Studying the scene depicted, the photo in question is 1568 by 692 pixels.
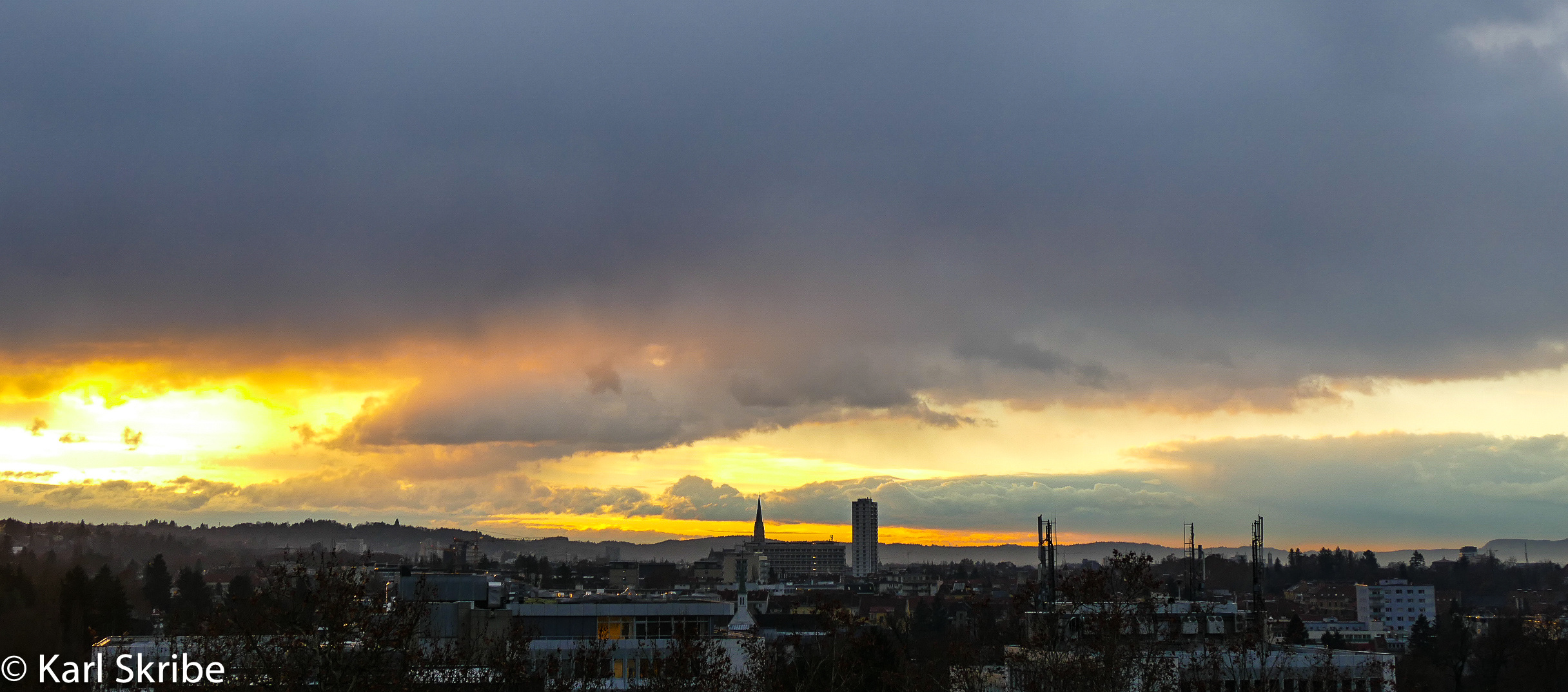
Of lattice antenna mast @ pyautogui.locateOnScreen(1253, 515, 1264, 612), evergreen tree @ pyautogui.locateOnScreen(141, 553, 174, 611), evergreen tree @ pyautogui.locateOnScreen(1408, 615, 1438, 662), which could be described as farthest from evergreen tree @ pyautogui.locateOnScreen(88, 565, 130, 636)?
evergreen tree @ pyautogui.locateOnScreen(1408, 615, 1438, 662)

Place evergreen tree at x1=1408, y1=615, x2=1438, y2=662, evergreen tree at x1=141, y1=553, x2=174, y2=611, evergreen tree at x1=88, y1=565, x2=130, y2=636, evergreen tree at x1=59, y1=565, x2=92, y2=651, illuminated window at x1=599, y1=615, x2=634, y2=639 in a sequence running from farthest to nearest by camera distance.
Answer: evergreen tree at x1=1408, y1=615, x2=1438, y2=662, evergreen tree at x1=141, y1=553, x2=174, y2=611, evergreen tree at x1=88, y1=565, x2=130, y2=636, evergreen tree at x1=59, y1=565, x2=92, y2=651, illuminated window at x1=599, y1=615, x2=634, y2=639

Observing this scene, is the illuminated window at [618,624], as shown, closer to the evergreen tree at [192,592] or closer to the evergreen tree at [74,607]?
the evergreen tree at [74,607]

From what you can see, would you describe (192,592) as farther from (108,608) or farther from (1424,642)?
(1424,642)

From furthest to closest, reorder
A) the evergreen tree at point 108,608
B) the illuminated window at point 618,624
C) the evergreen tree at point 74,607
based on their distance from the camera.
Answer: the evergreen tree at point 108,608, the evergreen tree at point 74,607, the illuminated window at point 618,624

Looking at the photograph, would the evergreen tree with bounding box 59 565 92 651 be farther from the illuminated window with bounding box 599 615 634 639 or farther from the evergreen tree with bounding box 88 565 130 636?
the illuminated window with bounding box 599 615 634 639

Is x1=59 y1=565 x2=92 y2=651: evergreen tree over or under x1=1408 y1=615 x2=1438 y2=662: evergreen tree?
over

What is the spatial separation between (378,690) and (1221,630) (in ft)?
222

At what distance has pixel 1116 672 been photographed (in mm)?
30594

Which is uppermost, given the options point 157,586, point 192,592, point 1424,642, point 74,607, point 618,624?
point 74,607

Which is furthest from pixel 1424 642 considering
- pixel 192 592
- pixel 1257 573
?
pixel 192 592

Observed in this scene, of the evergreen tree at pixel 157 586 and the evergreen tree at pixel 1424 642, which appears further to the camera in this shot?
the evergreen tree at pixel 1424 642

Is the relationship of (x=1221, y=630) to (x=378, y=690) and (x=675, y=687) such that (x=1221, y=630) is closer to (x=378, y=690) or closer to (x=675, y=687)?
(x=675, y=687)

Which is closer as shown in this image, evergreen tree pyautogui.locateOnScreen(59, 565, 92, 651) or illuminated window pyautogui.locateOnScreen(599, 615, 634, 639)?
illuminated window pyautogui.locateOnScreen(599, 615, 634, 639)

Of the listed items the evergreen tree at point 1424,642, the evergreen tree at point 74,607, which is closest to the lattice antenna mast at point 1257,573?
the evergreen tree at point 1424,642
